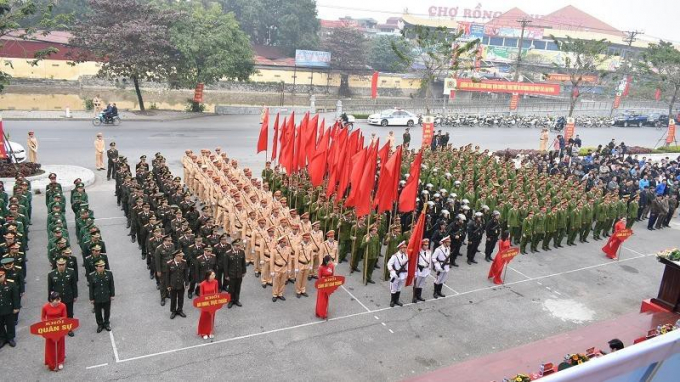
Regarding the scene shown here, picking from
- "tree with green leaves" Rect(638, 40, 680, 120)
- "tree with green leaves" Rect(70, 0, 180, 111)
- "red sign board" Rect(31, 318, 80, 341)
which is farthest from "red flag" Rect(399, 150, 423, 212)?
"tree with green leaves" Rect(638, 40, 680, 120)

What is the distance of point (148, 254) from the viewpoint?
1012cm

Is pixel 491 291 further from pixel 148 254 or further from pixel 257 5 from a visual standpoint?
pixel 257 5

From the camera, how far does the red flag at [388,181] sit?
408 inches

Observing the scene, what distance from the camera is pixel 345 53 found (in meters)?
51.9

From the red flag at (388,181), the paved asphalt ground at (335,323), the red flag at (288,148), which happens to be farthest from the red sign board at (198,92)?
the red flag at (388,181)

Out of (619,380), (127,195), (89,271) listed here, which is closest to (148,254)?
(89,271)

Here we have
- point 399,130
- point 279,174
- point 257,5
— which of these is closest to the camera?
point 279,174

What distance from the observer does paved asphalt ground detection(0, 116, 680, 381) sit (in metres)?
7.46

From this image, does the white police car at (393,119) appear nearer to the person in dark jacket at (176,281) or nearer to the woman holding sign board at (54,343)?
the person in dark jacket at (176,281)

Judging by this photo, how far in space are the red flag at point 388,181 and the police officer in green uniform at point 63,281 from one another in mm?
5491

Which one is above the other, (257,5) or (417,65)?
(257,5)

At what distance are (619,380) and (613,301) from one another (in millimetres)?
10245

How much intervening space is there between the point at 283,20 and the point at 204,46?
29242mm

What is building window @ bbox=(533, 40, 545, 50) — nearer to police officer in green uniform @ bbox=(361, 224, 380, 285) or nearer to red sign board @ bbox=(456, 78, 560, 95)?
red sign board @ bbox=(456, 78, 560, 95)
